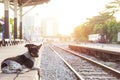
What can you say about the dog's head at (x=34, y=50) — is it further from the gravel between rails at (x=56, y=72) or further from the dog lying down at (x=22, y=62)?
the gravel between rails at (x=56, y=72)

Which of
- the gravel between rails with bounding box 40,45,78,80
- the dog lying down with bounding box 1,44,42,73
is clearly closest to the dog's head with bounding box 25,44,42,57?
the dog lying down with bounding box 1,44,42,73

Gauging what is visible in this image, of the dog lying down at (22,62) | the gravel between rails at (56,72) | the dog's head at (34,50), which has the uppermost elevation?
the dog's head at (34,50)

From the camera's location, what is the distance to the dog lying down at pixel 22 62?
26.1 feet

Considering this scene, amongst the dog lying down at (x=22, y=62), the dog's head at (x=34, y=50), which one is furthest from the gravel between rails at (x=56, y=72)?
the dog's head at (x=34, y=50)

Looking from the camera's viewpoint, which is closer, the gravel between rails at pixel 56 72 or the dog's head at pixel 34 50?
the dog's head at pixel 34 50

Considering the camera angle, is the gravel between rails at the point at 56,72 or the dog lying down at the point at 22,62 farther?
the gravel between rails at the point at 56,72

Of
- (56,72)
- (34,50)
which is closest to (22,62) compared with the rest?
(34,50)

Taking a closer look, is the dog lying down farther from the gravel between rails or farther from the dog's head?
the gravel between rails

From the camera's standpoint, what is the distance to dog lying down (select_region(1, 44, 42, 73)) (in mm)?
7966

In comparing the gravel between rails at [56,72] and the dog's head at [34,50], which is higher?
the dog's head at [34,50]

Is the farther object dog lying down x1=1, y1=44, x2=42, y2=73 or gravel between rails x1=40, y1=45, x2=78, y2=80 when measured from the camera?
gravel between rails x1=40, y1=45, x2=78, y2=80

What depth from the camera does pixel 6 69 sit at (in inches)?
336

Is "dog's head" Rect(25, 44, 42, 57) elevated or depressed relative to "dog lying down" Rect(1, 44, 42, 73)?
elevated

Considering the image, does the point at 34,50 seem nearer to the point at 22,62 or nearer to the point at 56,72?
the point at 22,62
